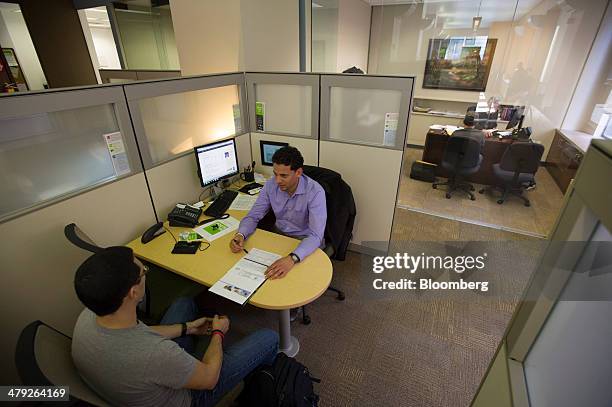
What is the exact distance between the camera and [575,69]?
3.79 m

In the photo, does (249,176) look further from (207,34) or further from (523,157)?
(523,157)

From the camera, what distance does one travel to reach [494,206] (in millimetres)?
3832

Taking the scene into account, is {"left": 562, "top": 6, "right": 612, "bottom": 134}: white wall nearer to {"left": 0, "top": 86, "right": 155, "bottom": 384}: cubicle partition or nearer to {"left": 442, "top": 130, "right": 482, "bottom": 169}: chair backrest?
{"left": 442, "top": 130, "right": 482, "bottom": 169}: chair backrest

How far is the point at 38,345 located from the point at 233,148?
179 cm

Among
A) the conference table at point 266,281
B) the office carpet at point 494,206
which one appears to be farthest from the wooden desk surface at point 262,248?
the office carpet at point 494,206

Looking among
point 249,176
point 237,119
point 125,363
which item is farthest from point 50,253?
point 237,119

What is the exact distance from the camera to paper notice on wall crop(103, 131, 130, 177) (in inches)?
66.3

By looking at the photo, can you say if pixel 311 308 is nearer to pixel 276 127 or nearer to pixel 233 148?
pixel 233 148

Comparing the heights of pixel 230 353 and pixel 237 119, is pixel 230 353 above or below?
below

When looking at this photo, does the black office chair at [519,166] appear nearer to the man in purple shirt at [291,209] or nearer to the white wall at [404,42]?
the white wall at [404,42]

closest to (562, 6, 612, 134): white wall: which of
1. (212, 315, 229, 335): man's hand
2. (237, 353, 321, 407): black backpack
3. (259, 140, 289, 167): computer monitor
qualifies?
(259, 140, 289, 167): computer monitor

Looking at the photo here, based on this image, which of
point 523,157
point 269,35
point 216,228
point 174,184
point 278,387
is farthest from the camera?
point 523,157

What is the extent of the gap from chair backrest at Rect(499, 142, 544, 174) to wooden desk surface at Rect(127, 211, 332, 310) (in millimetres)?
3162

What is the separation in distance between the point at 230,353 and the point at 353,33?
5075 millimetres
